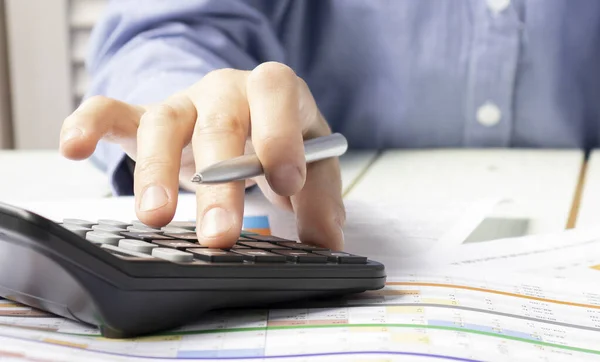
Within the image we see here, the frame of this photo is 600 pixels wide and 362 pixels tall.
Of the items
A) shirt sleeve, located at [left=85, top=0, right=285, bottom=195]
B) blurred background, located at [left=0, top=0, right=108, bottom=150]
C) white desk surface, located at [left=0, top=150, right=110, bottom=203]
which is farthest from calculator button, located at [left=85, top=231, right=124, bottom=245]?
blurred background, located at [left=0, top=0, right=108, bottom=150]

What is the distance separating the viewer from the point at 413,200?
52cm

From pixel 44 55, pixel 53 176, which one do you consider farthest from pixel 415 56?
pixel 44 55

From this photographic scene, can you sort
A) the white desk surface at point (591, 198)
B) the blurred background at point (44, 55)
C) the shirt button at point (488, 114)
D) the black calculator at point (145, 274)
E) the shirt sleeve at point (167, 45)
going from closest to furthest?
the black calculator at point (145, 274), the white desk surface at point (591, 198), the shirt sleeve at point (167, 45), the shirt button at point (488, 114), the blurred background at point (44, 55)

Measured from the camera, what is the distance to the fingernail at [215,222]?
0.28 meters

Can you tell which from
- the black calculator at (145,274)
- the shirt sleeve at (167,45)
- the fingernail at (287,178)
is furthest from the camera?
the shirt sleeve at (167,45)

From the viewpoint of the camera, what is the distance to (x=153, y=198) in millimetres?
304

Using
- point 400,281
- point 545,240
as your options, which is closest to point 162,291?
point 400,281

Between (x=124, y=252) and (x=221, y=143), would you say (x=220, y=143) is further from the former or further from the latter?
(x=124, y=252)

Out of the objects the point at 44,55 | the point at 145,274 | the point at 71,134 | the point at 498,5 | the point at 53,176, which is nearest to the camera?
the point at 145,274

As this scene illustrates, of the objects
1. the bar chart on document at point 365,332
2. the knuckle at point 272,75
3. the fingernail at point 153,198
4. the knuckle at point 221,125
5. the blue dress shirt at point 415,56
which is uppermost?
the blue dress shirt at point 415,56

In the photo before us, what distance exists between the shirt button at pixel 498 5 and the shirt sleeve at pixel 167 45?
0.22 meters

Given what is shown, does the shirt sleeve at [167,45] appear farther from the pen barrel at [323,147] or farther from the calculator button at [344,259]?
the calculator button at [344,259]

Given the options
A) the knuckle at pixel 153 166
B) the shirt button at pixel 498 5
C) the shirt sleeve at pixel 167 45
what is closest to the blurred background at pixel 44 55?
the shirt sleeve at pixel 167 45

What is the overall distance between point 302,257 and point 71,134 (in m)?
0.13
